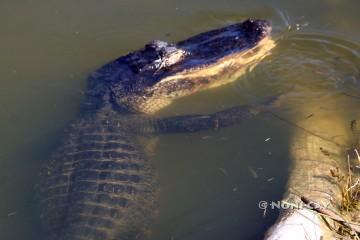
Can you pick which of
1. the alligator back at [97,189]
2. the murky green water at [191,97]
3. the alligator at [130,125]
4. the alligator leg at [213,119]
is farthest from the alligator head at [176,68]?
the alligator back at [97,189]

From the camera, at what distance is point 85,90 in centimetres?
445

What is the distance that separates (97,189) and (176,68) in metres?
1.34

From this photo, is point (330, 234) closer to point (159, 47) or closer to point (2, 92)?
point (159, 47)

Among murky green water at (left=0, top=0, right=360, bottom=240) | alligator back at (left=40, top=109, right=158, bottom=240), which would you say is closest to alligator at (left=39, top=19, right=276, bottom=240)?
alligator back at (left=40, top=109, right=158, bottom=240)

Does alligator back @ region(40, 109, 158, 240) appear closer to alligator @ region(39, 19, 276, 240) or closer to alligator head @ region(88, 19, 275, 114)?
alligator @ region(39, 19, 276, 240)

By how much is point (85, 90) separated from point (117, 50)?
61 cm

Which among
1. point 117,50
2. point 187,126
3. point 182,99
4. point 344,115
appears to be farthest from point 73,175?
point 344,115

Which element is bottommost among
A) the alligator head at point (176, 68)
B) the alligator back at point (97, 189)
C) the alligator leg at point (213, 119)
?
the alligator back at point (97, 189)

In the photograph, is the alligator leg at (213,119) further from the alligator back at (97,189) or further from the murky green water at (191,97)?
the alligator back at (97,189)

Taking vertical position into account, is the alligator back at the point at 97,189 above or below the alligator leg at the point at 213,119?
below

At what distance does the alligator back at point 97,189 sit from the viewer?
337 cm

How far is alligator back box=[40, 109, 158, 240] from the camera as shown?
337cm

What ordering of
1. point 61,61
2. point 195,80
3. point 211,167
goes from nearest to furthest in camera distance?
1. point 211,167
2. point 195,80
3. point 61,61

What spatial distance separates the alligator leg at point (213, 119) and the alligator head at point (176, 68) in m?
0.32
